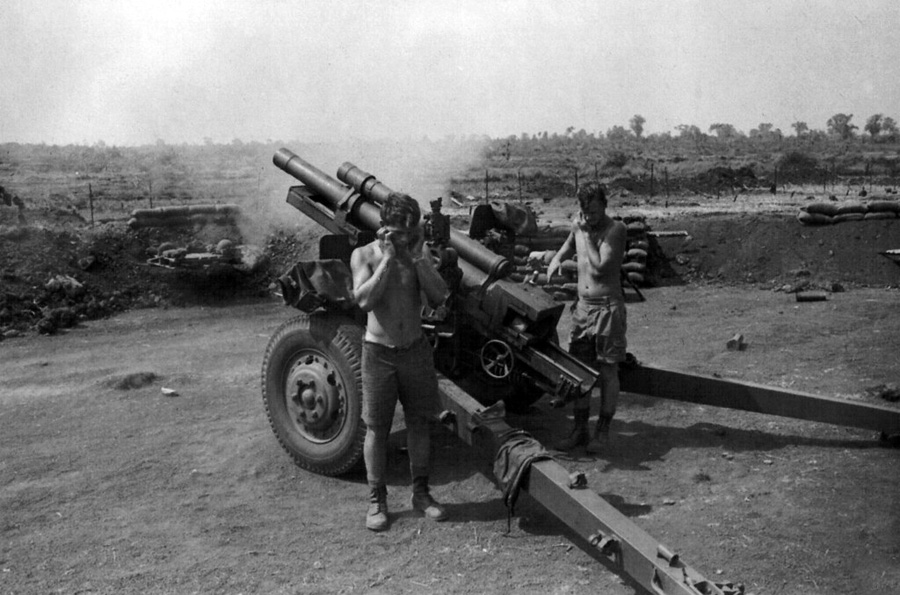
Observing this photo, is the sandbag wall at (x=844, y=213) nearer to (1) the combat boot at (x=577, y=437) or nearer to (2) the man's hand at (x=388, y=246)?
(1) the combat boot at (x=577, y=437)

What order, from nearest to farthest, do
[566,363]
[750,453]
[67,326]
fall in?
1. [566,363]
2. [750,453]
3. [67,326]

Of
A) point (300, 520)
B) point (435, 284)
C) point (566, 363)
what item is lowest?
point (300, 520)

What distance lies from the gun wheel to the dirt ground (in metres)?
0.63

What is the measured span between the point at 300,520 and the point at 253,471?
954mm

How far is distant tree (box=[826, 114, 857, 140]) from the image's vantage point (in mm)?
58062

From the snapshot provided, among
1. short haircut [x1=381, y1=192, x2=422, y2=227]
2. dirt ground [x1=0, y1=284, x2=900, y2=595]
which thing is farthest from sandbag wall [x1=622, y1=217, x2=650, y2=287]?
short haircut [x1=381, y1=192, x2=422, y2=227]

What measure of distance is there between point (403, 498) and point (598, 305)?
1.77m

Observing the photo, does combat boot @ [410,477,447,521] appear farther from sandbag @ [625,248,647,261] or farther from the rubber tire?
sandbag @ [625,248,647,261]

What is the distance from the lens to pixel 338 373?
220 inches

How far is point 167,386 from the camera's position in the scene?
8.26 metres

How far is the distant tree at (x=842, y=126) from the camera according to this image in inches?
2286

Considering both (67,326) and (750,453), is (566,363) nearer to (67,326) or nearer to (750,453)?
(750,453)

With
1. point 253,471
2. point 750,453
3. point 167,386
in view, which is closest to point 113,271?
point 167,386

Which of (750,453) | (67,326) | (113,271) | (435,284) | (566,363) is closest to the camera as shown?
(435,284)
